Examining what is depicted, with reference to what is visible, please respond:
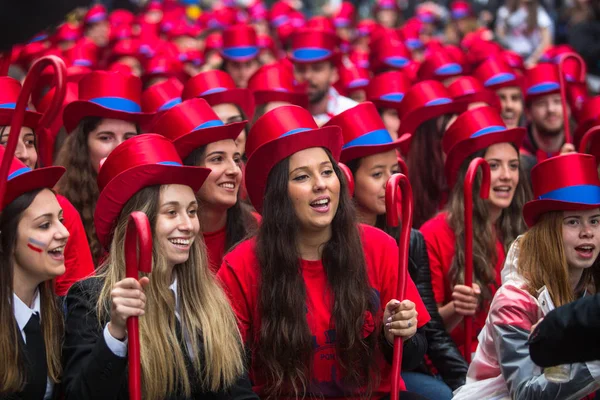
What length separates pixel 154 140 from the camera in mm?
4992

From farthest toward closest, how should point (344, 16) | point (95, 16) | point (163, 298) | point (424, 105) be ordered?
point (344, 16), point (95, 16), point (424, 105), point (163, 298)

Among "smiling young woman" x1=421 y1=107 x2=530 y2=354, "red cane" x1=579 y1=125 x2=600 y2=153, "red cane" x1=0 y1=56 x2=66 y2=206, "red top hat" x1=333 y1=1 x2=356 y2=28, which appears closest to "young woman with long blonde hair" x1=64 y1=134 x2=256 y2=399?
"red cane" x1=0 y1=56 x2=66 y2=206

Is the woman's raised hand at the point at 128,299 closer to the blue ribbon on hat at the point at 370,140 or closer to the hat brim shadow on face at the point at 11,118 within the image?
the hat brim shadow on face at the point at 11,118

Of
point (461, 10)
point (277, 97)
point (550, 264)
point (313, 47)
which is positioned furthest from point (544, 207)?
point (461, 10)

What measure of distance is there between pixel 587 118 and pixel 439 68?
2.62m

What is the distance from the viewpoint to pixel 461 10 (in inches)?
738

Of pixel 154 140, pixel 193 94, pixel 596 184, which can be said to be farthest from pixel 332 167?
pixel 193 94

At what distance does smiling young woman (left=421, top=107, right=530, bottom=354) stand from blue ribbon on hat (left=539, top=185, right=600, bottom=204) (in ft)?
3.59

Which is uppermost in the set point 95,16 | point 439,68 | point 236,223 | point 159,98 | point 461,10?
point 461,10

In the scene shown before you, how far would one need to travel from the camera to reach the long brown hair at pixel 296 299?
16.4 ft

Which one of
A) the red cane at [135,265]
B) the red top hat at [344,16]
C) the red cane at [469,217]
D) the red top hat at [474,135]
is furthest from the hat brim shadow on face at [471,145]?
the red top hat at [344,16]

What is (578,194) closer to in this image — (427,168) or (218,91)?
(427,168)

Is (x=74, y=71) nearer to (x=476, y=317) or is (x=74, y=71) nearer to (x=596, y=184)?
(x=476, y=317)

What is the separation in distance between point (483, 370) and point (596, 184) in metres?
1.07
